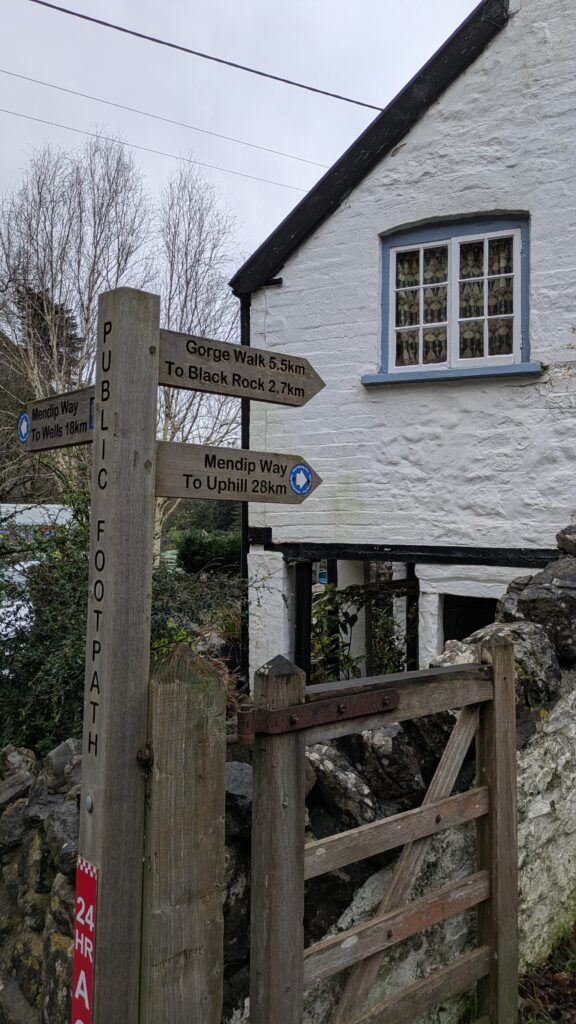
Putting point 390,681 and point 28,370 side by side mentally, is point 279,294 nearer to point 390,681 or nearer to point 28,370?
point 390,681

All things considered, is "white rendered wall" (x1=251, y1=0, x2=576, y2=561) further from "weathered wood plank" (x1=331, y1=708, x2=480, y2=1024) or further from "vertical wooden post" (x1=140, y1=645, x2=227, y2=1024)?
"vertical wooden post" (x1=140, y1=645, x2=227, y2=1024)

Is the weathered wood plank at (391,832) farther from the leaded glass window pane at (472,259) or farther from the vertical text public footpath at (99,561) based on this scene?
the leaded glass window pane at (472,259)

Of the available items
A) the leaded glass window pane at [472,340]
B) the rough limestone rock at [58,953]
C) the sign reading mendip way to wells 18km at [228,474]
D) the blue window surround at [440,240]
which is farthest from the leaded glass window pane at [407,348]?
the rough limestone rock at [58,953]

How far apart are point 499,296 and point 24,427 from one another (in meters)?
4.86

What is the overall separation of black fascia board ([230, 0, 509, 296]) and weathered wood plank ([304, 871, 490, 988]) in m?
5.77

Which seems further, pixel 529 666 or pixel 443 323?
pixel 443 323

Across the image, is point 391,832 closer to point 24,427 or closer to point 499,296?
point 24,427

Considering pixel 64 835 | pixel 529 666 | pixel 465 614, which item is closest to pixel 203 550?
pixel 465 614

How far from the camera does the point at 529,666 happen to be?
12.3ft

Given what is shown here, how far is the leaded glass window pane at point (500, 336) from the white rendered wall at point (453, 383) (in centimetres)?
21

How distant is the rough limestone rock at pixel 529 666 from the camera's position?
3654 mm

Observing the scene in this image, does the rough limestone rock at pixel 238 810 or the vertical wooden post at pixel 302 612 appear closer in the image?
the rough limestone rock at pixel 238 810

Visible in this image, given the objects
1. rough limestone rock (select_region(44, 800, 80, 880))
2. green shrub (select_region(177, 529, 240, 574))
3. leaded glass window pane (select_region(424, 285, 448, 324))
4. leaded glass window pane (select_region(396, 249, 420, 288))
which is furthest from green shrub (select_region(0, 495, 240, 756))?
green shrub (select_region(177, 529, 240, 574))

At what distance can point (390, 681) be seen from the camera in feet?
9.16
